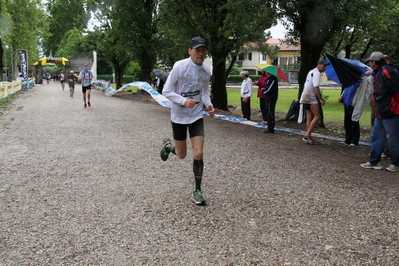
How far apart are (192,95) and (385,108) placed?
3.58 meters

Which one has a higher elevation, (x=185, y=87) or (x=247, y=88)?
(x=185, y=87)

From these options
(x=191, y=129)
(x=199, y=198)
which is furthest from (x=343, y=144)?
(x=199, y=198)

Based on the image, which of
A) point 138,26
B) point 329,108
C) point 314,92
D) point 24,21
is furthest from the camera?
point 24,21

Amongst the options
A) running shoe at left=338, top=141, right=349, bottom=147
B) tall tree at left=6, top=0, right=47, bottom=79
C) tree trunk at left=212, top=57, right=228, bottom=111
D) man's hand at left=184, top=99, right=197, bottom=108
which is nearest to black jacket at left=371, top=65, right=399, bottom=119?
running shoe at left=338, top=141, right=349, bottom=147

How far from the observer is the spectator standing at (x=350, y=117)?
28.8 ft

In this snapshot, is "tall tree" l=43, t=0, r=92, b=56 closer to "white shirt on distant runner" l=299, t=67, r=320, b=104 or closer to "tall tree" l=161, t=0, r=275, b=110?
"tall tree" l=161, t=0, r=275, b=110

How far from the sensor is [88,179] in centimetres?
580

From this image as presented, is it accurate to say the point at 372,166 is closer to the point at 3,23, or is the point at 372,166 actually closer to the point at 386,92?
the point at 386,92

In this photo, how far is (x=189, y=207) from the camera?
4.66m

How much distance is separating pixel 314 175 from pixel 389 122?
1586 mm

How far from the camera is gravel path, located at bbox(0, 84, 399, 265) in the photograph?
3.51 metres

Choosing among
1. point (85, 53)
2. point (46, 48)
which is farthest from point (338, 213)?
point (46, 48)

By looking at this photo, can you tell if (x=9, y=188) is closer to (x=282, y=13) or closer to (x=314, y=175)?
(x=314, y=175)

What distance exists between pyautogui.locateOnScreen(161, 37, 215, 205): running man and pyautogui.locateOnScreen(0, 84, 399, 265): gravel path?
60 centimetres
